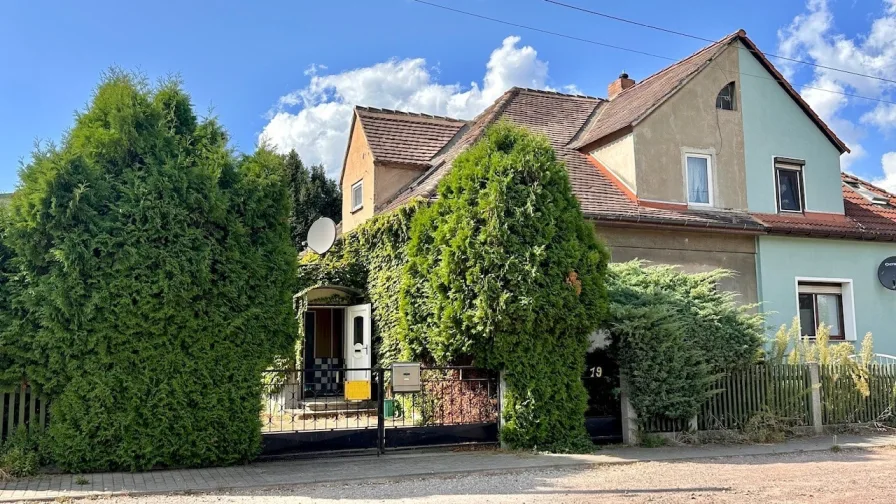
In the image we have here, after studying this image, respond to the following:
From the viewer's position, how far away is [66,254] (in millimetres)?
8906

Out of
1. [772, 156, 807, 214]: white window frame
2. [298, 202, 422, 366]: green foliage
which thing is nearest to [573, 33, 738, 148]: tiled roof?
[772, 156, 807, 214]: white window frame

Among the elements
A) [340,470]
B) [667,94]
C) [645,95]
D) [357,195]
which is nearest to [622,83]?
[645,95]

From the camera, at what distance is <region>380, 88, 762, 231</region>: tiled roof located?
15734mm

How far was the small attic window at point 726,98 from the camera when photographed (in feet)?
58.5

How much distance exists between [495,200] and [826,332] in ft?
25.7

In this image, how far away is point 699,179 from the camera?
17.2 meters

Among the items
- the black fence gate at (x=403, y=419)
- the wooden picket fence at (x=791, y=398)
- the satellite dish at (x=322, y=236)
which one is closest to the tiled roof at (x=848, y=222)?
the wooden picket fence at (x=791, y=398)

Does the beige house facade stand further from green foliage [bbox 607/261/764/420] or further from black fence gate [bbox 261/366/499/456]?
black fence gate [bbox 261/366/499/456]

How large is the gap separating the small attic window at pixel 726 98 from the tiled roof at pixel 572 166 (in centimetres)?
268

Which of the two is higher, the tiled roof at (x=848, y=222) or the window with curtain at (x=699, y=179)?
the window with curtain at (x=699, y=179)

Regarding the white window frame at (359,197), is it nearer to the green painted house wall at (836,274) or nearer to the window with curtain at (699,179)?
the window with curtain at (699,179)

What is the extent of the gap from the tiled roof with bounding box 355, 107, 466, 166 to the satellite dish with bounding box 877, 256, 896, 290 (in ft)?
36.2

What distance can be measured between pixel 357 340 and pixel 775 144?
1100cm

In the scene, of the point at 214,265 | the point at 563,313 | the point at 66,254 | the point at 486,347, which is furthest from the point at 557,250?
the point at 66,254
